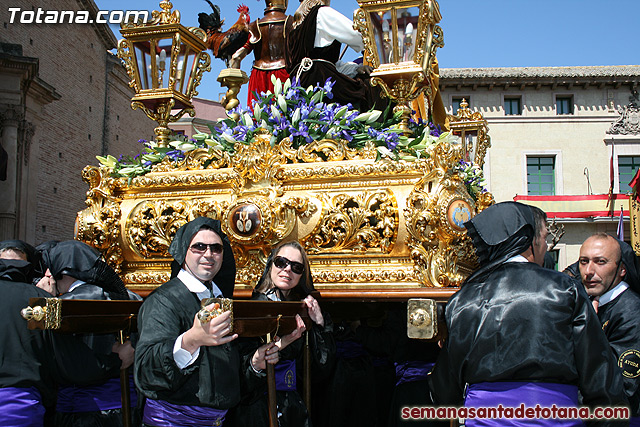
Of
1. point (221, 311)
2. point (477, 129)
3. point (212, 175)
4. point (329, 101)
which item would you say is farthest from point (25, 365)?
point (477, 129)

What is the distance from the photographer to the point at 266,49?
5531 mm

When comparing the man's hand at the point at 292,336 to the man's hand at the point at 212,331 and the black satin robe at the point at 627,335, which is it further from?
the black satin robe at the point at 627,335

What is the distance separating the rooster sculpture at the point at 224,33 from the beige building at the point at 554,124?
2301cm

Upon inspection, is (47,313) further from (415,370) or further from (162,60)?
(162,60)

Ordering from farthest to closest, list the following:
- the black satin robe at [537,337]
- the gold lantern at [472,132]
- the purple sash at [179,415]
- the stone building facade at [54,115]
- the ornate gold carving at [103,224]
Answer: the stone building facade at [54,115] < the gold lantern at [472,132] < the ornate gold carving at [103,224] < the purple sash at [179,415] < the black satin robe at [537,337]

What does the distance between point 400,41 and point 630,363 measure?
7.96 feet

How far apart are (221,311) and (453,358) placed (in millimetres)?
948

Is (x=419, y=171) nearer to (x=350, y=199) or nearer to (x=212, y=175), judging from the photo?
(x=350, y=199)

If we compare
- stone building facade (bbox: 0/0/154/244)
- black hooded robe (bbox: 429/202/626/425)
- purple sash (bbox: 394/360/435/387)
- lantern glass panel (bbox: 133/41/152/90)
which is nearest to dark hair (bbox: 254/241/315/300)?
purple sash (bbox: 394/360/435/387)

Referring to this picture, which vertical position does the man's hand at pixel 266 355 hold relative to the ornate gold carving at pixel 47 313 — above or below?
below

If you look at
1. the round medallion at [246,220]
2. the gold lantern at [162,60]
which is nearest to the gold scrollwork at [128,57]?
the gold lantern at [162,60]

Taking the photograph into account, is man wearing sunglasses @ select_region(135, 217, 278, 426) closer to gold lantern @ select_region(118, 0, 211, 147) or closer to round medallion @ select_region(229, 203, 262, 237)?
round medallion @ select_region(229, 203, 262, 237)

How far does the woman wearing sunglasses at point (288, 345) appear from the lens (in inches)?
134

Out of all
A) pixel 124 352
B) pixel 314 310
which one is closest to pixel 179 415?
pixel 124 352
